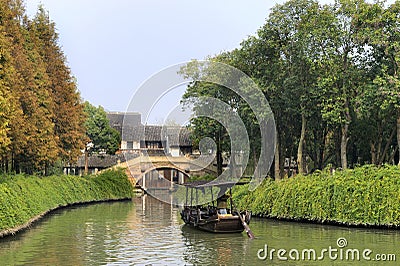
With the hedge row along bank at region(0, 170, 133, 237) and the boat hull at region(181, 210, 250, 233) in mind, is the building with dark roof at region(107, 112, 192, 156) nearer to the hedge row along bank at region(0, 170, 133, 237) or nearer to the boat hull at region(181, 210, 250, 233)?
the hedge row along bank at region(0, 170, 133, 237)

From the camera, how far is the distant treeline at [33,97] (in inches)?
1220

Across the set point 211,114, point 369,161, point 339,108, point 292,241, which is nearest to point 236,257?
point 292,241

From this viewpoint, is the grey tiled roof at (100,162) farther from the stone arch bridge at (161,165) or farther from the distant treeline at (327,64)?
the distant treeline at (327,64)

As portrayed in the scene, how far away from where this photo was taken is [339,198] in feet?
98.6

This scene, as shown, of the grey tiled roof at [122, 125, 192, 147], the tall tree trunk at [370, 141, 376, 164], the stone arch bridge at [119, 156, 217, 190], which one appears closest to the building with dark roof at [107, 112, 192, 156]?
the grey tiled roof at [122, 125, 192, 147]

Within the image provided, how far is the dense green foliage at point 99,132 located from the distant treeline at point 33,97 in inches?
536

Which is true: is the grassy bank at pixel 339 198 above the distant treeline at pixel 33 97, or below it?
below

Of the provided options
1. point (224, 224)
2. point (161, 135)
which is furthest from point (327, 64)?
point (161, 135)

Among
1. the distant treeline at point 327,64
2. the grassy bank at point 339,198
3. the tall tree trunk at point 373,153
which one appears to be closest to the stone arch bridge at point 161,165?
the tall tree trunk at point 373,153

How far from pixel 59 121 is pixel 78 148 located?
3.57m

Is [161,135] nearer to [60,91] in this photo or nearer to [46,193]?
[60,91]

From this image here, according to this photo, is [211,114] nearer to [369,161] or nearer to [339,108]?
[339,108]

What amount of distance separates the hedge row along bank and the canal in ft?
2.83

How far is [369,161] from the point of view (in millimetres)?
53375
